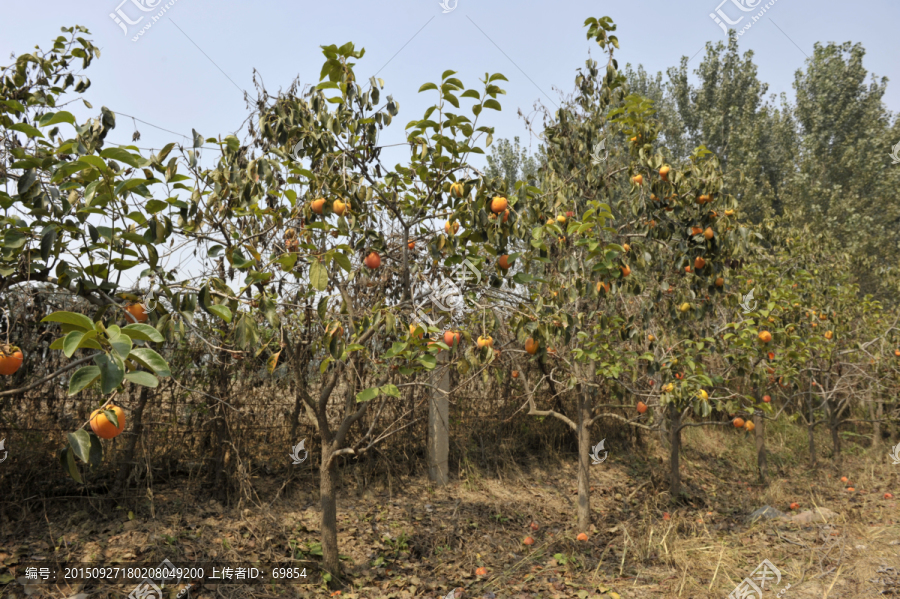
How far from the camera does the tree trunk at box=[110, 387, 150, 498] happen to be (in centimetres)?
337

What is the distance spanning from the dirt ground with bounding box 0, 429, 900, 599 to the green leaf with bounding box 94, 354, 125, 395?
2.26 metres

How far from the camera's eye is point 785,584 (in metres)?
3.09

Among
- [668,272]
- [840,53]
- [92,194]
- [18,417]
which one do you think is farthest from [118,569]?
[840,53]

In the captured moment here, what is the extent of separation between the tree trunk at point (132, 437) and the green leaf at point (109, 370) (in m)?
2.73

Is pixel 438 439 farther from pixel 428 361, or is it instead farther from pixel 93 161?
pixel 93 161

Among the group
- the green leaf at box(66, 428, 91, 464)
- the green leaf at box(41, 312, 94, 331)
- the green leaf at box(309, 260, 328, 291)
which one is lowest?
the green leaf at box(66, 428, 91, 464)

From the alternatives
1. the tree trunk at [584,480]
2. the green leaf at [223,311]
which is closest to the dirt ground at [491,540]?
the tree trunk at [584,480]

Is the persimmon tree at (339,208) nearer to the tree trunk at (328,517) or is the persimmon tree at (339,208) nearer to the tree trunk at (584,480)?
the tree trunk at (328,517)

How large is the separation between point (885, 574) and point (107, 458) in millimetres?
4988

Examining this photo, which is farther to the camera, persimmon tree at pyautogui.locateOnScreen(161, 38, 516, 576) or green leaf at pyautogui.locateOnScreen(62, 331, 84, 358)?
persimmon tree at pyautogui.locateOnScreen(161, 38, 516, 576)

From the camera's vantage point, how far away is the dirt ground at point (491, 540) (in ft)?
9.64

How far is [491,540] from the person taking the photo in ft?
12.4

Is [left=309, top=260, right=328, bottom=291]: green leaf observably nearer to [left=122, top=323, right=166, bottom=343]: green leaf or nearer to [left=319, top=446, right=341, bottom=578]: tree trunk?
[left=122, top=323, right=166, bottom=343]: green leaf

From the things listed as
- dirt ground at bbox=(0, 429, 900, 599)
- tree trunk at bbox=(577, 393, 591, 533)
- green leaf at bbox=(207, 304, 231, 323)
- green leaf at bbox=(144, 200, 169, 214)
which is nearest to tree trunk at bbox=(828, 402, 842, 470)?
dirt ground at bbox=(0, 429, 900, 599)
